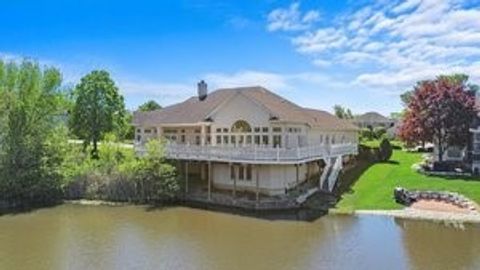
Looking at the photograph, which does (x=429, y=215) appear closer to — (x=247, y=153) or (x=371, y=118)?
(x=247, y=153)

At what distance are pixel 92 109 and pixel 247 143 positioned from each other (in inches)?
721

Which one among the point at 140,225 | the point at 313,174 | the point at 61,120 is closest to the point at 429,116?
the point at 313,174

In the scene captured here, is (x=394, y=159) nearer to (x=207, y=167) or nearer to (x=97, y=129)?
(x=207, y=167)

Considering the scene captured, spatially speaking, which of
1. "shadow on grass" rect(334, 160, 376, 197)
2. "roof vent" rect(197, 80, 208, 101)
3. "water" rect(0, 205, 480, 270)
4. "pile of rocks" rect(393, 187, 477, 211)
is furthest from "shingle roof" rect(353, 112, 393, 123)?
"water" rect(0, 205, 480, 270)

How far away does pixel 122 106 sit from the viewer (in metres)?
49.1

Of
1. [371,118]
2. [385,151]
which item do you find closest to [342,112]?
[371,118]

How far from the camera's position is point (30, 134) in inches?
1326

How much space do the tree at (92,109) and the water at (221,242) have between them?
1759cm

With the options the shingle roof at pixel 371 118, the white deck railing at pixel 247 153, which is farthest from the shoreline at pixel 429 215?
the shingle roof at pixel 371 118

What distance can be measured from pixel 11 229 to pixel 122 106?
24533 mm

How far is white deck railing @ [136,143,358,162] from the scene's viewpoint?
1179 inches

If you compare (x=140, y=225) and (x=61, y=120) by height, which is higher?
(x=61, y=120)

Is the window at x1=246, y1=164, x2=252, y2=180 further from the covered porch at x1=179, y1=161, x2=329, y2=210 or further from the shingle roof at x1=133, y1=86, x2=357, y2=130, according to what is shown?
the shingle roof at x1=133, y1=86, x2=357, y2=130

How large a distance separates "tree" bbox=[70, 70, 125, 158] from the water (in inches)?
693
